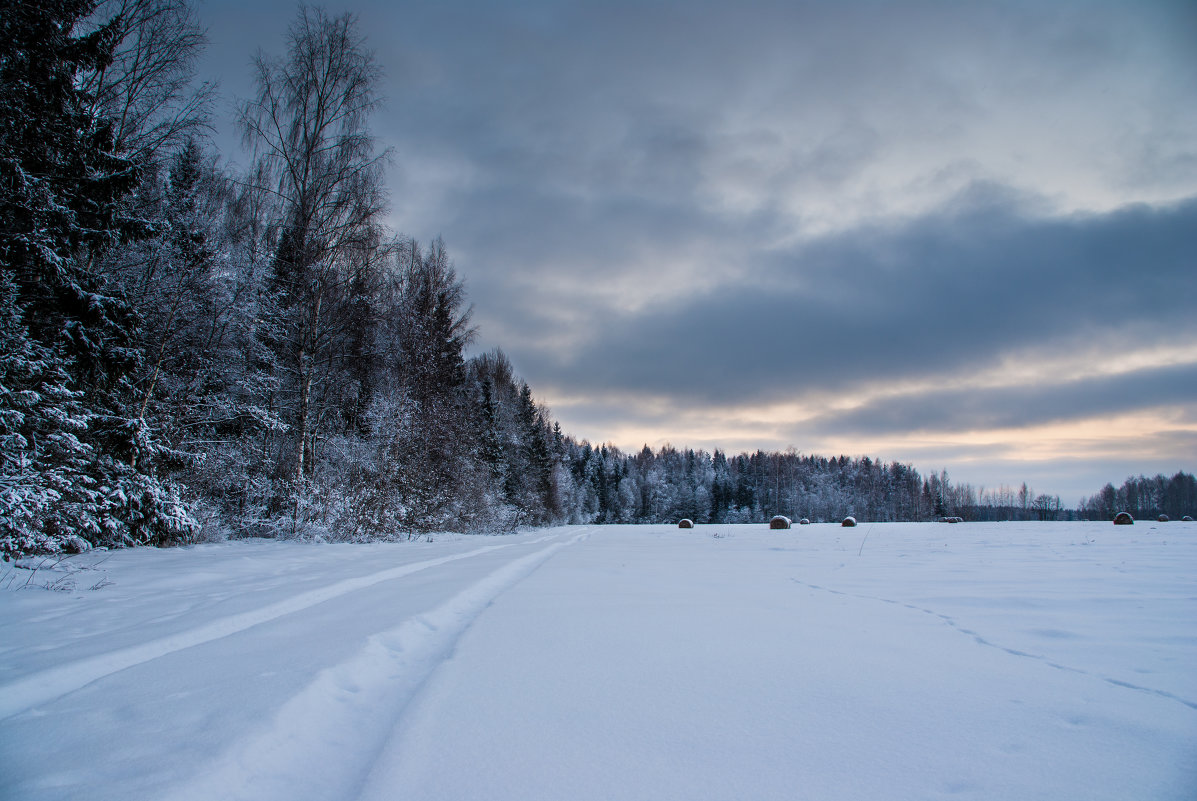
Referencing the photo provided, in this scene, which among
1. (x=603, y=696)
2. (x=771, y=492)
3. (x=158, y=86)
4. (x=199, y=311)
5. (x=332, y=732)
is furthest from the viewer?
(x=771, y=492)

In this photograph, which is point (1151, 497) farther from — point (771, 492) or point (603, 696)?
point (603, 696)

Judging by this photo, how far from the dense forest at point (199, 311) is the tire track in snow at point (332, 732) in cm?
589

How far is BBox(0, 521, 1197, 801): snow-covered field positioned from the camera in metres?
1.25

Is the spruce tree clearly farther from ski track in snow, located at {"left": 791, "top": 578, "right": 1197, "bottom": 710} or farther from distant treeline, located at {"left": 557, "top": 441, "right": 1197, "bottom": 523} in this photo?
distant treeline, located at {"left": 557, "top": 441, "right": 1197, "bottom": 523}

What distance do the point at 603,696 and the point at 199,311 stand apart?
39.4 ft

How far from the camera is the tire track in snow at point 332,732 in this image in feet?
4.28

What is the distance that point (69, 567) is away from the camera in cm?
524

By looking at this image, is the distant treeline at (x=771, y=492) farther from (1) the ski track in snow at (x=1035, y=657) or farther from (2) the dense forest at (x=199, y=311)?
(1) the ski track in snow at (x=1035, y=657)

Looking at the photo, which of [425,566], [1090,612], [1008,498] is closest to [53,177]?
[425,566]

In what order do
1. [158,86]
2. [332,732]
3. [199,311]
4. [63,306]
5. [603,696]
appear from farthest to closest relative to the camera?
[199,311] < [158,86] < [63,306] < [603,696] < [332,732]

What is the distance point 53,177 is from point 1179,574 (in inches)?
487

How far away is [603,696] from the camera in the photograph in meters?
1.81

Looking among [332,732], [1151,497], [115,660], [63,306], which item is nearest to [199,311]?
[63,306]

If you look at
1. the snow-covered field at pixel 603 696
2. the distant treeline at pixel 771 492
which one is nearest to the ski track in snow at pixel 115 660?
the snow-covered field at pixel 603 696
